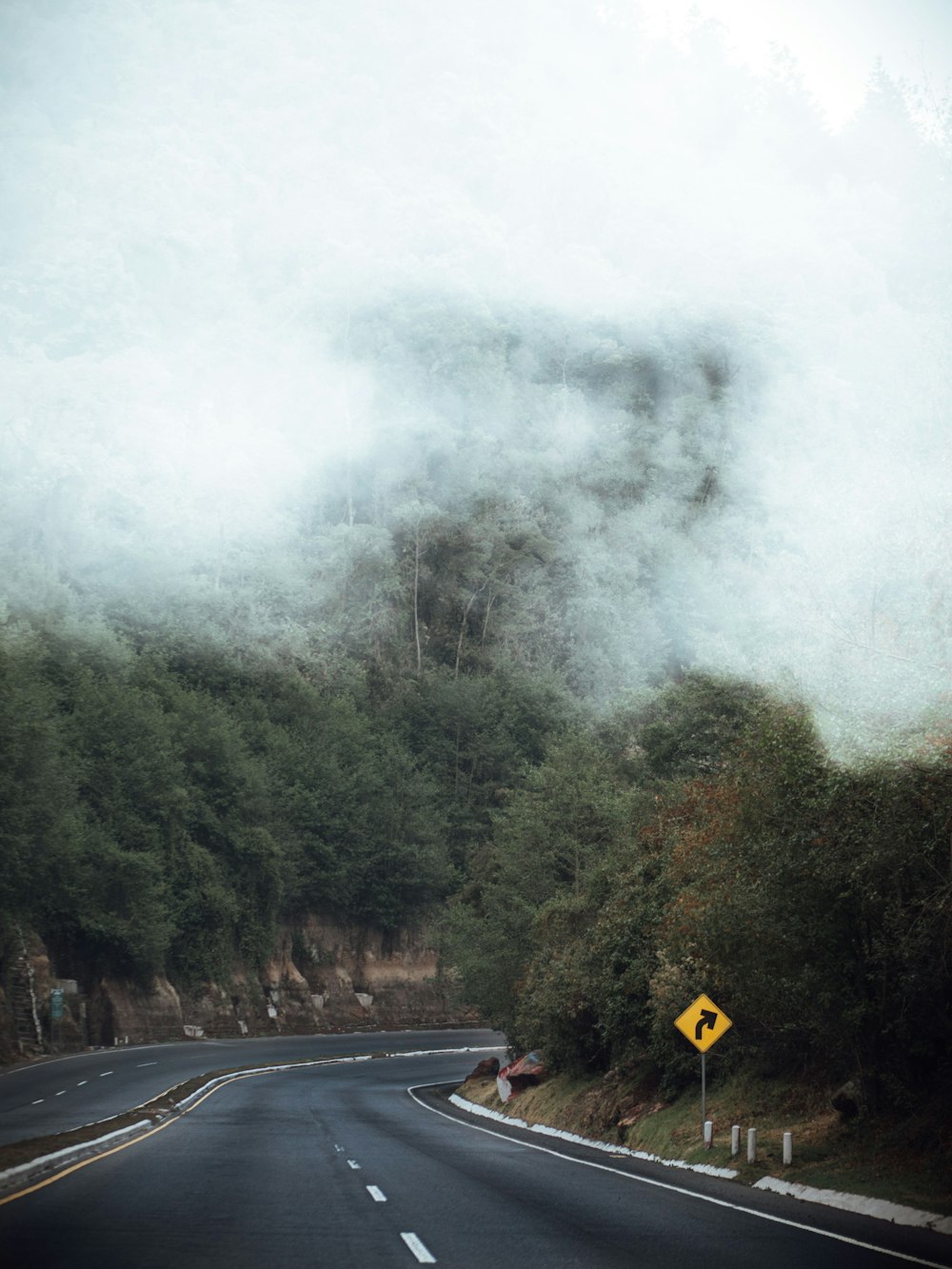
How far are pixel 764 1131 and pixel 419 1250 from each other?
13.5 meters

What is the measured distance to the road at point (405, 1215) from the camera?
11477 millimetres

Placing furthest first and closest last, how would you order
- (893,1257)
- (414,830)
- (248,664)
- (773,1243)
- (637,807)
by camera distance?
1. (248,664)
2. (414,830)
3. (637,807)
4. (773,1243)
5. (893,1257)

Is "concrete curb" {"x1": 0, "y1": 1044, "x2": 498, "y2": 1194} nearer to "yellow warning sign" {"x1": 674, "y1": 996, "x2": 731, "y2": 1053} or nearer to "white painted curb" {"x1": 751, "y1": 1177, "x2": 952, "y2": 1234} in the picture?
"white painted curb" {"x1": 751, "y1": 1177, "x2": 952, "y2": 1234}

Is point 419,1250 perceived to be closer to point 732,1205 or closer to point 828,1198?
point 732,1205

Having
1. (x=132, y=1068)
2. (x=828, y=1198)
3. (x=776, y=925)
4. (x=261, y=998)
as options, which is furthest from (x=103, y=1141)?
(x=261, y=998)

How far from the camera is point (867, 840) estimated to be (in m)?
17.6

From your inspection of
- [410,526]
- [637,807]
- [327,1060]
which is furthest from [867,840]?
[410,526]

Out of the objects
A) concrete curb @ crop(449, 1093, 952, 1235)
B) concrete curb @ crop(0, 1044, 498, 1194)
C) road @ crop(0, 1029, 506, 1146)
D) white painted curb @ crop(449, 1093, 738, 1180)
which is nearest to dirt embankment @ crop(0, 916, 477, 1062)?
road @ crop(0, 1029, 506, 1146)

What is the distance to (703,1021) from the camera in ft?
78.4

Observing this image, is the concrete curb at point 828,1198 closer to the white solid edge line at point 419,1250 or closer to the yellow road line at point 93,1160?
the white solid edge line at point 419,1250

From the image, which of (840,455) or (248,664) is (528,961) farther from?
(840,455)

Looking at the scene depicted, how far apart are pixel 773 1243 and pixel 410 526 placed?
144 meters

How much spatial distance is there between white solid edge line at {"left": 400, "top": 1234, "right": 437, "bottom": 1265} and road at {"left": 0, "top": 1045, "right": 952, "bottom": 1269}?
29 mm

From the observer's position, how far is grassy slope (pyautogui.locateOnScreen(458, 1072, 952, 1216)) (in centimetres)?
1752
